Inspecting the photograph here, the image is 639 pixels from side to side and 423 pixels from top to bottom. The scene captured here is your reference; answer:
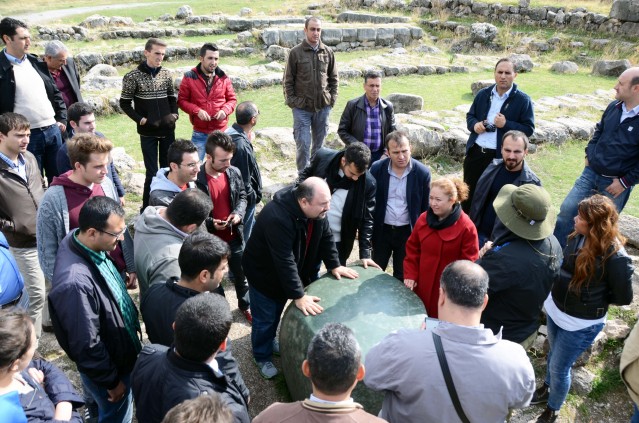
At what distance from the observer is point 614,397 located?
4.68 meters

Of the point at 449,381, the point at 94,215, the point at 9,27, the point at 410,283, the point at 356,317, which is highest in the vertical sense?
the point at 9,27

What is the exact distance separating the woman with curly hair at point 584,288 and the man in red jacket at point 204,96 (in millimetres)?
4910

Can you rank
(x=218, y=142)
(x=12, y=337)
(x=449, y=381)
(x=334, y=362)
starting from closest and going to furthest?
(x=334, y=362), (x=12, y=337), (x=449, y=381), (x=218, y=142)

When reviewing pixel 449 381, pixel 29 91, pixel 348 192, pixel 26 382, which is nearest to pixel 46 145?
pixel 29 91

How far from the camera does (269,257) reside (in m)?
4.27

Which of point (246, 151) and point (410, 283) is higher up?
point (246, 151)

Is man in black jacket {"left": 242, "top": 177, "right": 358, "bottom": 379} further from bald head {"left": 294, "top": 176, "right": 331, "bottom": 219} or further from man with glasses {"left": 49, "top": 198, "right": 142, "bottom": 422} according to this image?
man with glasses {"left": 49, "top": 198, "right": 142, "bottom": 422}

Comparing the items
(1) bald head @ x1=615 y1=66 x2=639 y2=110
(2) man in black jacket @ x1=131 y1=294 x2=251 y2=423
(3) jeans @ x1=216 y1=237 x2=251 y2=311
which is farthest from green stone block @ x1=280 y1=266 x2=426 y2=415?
(1) bald head @ x1=615 y1=66 x2=639 y2=110

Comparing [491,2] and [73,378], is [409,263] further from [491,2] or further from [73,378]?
[491,2]

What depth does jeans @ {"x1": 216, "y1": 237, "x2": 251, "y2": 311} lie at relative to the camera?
520 centimetres

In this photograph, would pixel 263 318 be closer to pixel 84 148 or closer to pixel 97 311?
pixel 97 311

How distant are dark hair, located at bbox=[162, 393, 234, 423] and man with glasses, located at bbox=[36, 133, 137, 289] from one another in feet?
6.94

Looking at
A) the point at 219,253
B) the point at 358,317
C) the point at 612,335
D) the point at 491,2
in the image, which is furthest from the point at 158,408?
the point at 491,2

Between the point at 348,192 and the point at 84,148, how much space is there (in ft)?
7.95
